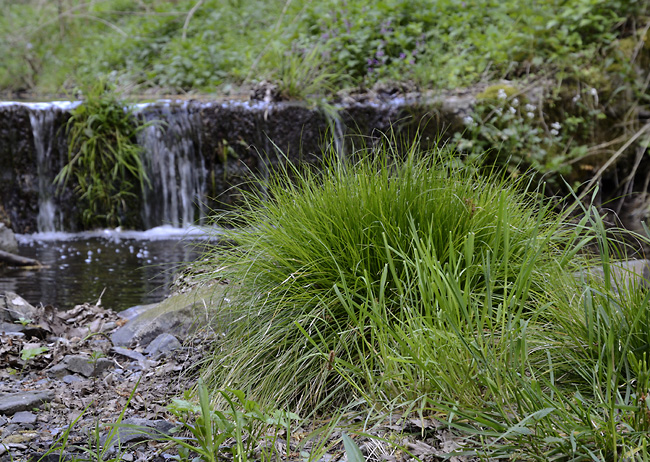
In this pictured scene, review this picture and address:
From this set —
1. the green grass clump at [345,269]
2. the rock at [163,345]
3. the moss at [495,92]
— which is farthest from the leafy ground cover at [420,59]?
the rock at [163,345]

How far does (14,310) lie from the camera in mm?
3471

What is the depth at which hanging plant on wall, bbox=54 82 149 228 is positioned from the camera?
7.12 m

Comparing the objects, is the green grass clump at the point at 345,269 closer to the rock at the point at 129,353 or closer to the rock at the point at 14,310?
the rock at the point at 129,353

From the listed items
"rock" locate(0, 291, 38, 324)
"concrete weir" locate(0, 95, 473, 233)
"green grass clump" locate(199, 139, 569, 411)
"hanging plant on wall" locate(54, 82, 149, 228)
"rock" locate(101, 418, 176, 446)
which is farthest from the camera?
"concrete weir" locate(0, 95, 473, 233)

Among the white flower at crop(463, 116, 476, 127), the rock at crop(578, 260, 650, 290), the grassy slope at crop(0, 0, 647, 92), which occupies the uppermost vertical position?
the grassy slope at crop(0, 0, 647, 92)

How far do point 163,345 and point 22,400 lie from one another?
0.84 meters

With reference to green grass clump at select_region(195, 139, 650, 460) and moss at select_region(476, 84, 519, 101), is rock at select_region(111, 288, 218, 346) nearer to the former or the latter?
green grass clump at select_region(195, 139, 650, 460)

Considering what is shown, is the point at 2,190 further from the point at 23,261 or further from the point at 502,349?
the point at 502,349

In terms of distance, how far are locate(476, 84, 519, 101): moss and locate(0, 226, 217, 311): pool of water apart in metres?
3.62

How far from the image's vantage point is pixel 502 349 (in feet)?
5.59

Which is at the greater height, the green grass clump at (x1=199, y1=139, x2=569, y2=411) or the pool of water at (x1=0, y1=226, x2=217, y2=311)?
the green grass clump at (x1=199, y1=139, x2=569, y2=411)

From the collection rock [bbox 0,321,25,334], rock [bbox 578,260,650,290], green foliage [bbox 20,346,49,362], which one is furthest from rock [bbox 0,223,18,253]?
rock [bbox 578,260,650,290]

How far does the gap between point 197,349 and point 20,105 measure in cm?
608

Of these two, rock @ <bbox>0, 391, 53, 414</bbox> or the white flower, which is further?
the white flower
